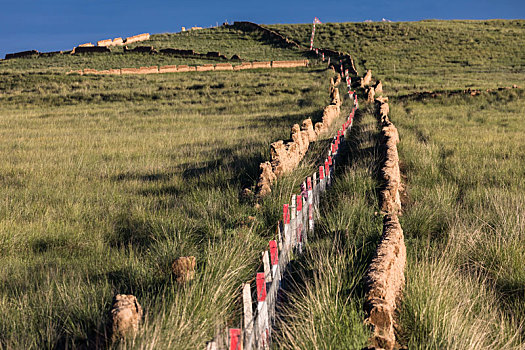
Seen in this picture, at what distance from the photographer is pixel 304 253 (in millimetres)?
5285

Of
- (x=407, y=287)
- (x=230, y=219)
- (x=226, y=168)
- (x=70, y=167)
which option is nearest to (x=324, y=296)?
(x=407, y=287)

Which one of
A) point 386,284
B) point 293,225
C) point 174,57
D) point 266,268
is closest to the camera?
point 386,284

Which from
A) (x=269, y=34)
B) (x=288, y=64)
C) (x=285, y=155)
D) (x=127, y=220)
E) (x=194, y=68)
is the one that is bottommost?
(x=127, y=220)

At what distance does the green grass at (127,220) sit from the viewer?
3.64 meters

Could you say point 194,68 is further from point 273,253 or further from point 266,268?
point 266,268

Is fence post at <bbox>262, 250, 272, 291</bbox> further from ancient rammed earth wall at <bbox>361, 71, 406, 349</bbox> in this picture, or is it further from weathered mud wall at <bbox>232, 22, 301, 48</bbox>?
weathered mud wall at <bbox>232, 22, 301, 48</bbox>

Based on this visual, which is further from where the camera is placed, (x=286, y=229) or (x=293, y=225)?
(x=293, y=225)

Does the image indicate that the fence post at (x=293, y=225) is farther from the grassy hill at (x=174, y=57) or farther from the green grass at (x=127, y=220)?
the grassy hill at (x=174, y=57)

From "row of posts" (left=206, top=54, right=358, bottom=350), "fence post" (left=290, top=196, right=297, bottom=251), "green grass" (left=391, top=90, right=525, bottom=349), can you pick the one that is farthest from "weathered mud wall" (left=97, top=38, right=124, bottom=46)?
"fence post" (left=290, top=196, right=297, bottom=251)

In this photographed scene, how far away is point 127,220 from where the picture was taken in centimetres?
649

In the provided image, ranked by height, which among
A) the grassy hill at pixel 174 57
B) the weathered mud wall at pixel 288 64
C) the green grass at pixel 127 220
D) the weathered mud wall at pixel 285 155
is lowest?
the green grass at pixel 127 220

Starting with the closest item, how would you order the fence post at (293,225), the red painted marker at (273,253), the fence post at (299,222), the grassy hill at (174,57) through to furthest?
the red painted marker at (273,253) → the fence post at (293,225) → the fence post at (299,222) → the grassy hill at (174,57)

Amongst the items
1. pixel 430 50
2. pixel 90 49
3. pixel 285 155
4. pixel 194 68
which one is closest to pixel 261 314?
pixel 285 155

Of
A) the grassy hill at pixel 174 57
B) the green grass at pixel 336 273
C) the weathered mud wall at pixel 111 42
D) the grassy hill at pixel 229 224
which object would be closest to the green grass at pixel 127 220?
the grassy hill at pixel 229 224
